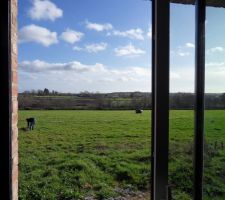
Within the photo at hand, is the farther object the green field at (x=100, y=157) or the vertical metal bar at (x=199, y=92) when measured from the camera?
the green field at (x=100, y=157)

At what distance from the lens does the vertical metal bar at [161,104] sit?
1.42 metres

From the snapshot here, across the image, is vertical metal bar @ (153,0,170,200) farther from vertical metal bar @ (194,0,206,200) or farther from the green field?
vertical metal bar @ (194,0,206,200)

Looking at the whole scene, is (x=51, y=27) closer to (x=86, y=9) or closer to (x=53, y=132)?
(x=86, y=9)

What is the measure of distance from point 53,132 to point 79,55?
10.1 feet

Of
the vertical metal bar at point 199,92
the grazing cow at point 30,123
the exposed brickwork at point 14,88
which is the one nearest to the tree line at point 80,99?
the grazing cow at point 30,123

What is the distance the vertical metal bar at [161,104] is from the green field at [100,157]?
0.19ft

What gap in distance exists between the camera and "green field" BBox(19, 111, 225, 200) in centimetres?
175

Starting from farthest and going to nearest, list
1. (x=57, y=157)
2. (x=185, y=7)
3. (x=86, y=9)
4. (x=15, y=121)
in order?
(x=86, y=9) → (x=57, y=157) → (x=185, y=7) → (x=15, y=121)

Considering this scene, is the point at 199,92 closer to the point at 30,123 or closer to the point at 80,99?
the point at 80,99

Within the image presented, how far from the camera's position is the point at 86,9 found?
33.0ft

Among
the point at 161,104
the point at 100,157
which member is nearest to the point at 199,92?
the point at 161,104

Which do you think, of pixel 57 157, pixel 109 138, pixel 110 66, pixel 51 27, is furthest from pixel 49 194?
Answer: pixel 51 27

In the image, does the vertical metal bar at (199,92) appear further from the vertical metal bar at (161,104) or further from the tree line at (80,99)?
the tree line at (80,99)
